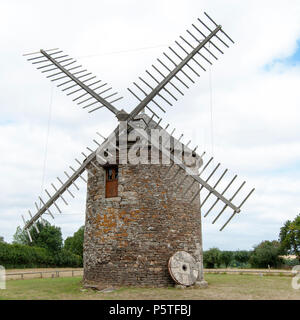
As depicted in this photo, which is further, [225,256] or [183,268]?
[225,256]

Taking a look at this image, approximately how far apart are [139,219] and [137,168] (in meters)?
1.74

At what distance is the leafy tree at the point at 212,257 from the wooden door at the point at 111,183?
57.4 feet

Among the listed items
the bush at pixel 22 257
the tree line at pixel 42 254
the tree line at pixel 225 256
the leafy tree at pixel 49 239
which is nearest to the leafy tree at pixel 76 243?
the tree line at pixel 42 254

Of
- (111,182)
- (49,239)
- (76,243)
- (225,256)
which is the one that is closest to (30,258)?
(49,239)

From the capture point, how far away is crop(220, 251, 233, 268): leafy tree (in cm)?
2755

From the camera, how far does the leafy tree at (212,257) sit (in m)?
26.6

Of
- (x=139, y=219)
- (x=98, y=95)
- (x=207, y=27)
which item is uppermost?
(x=207, y=27)

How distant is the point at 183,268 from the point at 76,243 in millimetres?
34026

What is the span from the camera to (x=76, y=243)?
42.1m

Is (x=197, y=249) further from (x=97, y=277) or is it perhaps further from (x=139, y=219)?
(x=97, y=277)

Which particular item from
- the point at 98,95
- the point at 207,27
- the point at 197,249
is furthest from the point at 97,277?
the point at 207,27

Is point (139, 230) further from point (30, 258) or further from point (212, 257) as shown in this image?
point (30, 258)
